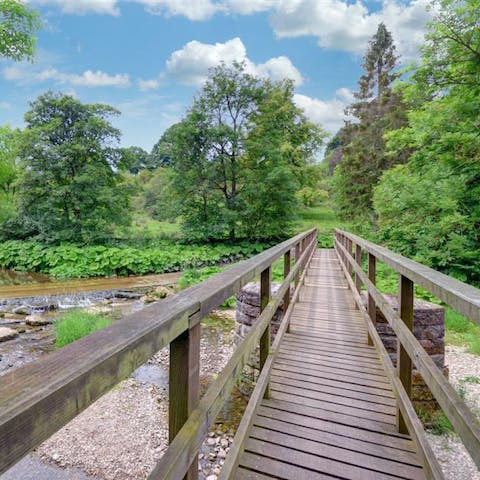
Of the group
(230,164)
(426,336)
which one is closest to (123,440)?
(426,336)

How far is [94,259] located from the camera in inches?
511

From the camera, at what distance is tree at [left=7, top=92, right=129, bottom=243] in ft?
45.6

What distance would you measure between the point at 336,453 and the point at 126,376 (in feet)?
5.54

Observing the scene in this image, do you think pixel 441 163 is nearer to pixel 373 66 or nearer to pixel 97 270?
pixel 97 270

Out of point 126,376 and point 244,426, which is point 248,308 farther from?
point 126,376

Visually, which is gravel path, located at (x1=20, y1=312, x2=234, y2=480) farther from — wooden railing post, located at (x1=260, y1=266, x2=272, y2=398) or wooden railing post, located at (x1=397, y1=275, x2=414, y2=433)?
wooden railing post, located at (x1=397, y1=275, x2=414, y2=433)

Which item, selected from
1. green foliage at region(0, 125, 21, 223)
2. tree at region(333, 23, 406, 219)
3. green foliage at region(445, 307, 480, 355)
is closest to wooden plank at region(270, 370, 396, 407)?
green foliage at region(445, 307, 480, 355)

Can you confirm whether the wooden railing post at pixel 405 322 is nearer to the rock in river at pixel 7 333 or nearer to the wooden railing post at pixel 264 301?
the wooden railing post at pixel 264 301

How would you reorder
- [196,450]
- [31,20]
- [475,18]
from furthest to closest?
[31,20]
[475,18]
[196,450]

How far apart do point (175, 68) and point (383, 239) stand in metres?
17.3

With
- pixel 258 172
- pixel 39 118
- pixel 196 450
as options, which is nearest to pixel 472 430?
pixel 196 450

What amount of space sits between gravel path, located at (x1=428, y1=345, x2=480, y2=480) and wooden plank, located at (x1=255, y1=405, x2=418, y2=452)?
158 cm

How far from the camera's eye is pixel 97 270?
40.9 ft

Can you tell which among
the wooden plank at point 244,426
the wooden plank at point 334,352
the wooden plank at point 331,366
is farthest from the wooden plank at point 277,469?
the wooden plank at point 334,352
